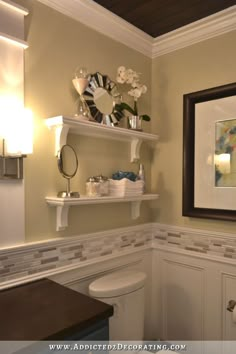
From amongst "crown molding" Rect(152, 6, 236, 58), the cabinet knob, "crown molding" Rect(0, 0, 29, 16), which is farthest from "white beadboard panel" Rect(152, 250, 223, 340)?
"crown molding" Rect(0, 0, 29, 16)

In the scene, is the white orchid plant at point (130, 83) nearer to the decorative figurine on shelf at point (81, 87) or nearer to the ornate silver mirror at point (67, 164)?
the decorative figurine on shelf at point (81, 87)

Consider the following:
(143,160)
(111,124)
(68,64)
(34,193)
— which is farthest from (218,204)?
(68,64)

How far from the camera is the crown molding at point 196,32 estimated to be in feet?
5.30

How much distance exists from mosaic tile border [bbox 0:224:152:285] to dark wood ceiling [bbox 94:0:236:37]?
128 centimetres

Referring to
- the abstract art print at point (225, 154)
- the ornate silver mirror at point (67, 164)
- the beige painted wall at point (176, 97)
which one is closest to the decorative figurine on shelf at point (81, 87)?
the ornate silver mirror at point (67, 164)

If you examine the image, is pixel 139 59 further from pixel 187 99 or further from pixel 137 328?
pixel 137 328

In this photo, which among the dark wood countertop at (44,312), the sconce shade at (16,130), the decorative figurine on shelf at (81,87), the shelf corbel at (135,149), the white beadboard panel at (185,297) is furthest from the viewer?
the shelf corbel at (135,149)

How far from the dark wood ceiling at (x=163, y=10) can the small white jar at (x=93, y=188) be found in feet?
3.17

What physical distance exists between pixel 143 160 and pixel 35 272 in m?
1.03

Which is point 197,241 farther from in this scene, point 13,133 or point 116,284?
point 13,133

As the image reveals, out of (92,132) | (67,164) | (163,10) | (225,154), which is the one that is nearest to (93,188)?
(67,164)

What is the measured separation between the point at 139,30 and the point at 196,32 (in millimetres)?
359

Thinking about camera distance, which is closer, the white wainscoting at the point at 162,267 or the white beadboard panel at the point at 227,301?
the white wainscoting at the point at 162,267

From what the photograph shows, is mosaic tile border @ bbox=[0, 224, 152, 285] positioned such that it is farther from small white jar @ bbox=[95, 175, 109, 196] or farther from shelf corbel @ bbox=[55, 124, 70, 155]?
shelf corbel @ bbox=[55, 124, 70, 155]
